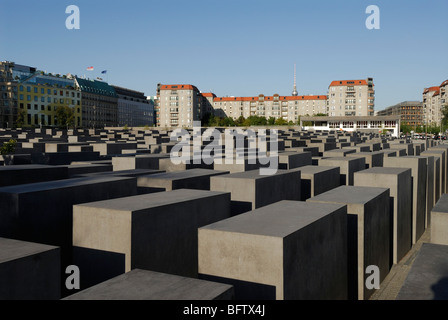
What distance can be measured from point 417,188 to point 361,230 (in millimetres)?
7505

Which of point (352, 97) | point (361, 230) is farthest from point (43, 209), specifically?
point (352, 97)

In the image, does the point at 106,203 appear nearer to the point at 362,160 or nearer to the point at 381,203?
the point at 381,203

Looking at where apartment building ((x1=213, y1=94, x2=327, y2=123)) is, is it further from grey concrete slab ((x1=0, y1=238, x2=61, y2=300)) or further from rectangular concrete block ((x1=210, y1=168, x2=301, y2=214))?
grey concrete slab ((x1=0, y1=238, x2=61, y2=300))

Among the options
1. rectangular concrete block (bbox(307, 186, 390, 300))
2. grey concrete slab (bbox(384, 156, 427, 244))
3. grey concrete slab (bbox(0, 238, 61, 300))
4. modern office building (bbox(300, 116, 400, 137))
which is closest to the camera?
grey concrete slab (bbox(0, 238, 61, 300))

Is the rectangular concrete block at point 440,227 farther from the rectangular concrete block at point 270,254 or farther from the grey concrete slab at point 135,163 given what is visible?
the grey concrete slab at point 135,163

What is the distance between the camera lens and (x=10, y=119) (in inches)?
3462

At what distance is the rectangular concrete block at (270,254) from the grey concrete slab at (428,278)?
152cm

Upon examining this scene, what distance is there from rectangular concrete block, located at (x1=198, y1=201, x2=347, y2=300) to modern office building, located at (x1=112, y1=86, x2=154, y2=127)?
13074 centimetres

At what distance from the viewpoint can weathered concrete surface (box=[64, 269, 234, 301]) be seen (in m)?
4.38

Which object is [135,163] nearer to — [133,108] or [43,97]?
[43,97]

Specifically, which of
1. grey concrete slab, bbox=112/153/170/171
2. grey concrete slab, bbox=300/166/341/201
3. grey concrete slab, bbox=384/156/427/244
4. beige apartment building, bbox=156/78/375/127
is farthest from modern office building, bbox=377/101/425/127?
grey concrete slab, bbox=112/153/170/171

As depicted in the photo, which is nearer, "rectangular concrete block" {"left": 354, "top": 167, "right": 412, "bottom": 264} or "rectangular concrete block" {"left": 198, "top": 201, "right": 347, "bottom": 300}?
"rectangular concrete block" {"left": 198, "top": 201, "right": 347, "bottom": 300}

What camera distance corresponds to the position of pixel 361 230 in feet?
30.6
